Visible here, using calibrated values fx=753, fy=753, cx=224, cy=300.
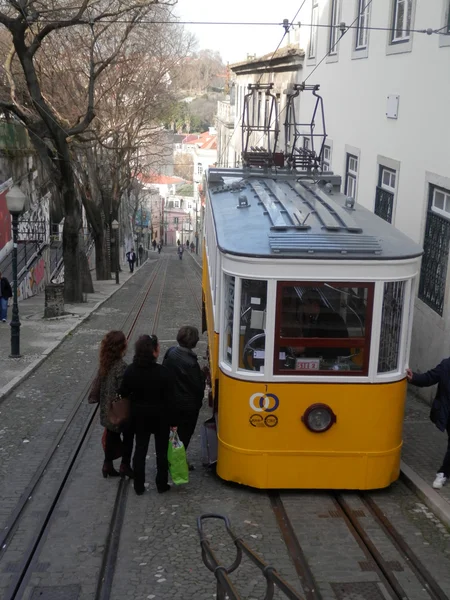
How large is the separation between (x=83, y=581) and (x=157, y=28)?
75.1ft

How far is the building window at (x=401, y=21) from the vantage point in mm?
12094

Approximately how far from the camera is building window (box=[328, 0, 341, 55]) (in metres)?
17.3

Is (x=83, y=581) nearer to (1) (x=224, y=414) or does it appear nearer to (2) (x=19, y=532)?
(2) (x=19, y=532)

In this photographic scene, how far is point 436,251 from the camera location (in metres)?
10.6

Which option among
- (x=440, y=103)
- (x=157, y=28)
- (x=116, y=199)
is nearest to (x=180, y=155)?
(x=116, y=199)

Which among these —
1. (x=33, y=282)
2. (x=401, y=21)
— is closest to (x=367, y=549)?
(x=401, y=21)

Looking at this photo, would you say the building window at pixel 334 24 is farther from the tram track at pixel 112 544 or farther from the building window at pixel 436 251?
the tram track at pixel 112 544

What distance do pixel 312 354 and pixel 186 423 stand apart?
1545mm

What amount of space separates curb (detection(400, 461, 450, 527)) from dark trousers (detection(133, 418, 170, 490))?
2.38 meters

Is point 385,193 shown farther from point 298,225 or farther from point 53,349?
point 53,349

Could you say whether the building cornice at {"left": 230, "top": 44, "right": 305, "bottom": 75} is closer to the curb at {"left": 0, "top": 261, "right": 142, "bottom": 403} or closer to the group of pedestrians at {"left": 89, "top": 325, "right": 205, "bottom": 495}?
the curb at {"left": 0, "top": 261, "right": 142, "bottom": 403}

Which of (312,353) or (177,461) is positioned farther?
(177,461)

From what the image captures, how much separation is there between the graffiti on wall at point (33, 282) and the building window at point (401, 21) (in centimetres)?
1632

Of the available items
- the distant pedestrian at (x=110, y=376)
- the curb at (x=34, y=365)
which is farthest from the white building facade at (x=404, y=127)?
the curb at (x=34, y=365)
